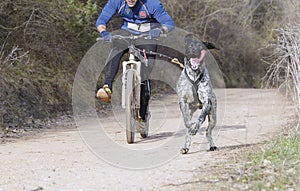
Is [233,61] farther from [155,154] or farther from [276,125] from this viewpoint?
[155,154]

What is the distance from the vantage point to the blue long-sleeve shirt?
8.05m

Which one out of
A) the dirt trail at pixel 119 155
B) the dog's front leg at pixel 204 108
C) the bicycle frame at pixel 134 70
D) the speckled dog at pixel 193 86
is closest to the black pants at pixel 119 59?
the bicycle frame at pixel 134 70

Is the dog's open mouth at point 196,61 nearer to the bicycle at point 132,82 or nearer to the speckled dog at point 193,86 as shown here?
the speckled dog at point 193,86

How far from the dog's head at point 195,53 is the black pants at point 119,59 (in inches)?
36.5

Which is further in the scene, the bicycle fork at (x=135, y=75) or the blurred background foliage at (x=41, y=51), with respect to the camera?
the blurred background foliage at (x=41, y=51)

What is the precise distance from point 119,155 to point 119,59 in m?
1.29

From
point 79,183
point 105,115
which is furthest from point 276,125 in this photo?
point 79,183

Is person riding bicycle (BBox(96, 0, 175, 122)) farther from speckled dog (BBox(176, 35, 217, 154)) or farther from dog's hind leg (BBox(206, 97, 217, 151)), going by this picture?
dog's hind leg (BBox(206, 97, 217, 151))

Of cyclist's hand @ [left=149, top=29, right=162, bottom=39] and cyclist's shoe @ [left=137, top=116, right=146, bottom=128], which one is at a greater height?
cyclist's hand @ [left=149, top=29, right=162, bottom=39]

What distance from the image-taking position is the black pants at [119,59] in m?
7.87

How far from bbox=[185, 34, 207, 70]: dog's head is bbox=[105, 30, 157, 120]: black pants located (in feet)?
3.04

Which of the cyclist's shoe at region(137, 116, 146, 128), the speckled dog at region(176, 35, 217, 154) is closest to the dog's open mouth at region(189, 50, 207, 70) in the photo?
the speckled dog at region(176, 35, 217, 154)

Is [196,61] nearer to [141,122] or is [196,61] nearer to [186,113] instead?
[186,113]

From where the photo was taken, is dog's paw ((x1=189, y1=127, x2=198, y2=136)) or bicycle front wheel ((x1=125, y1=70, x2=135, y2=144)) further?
bicycle front wheel ((x1=125, y1=70, x2=135, y2=144))
